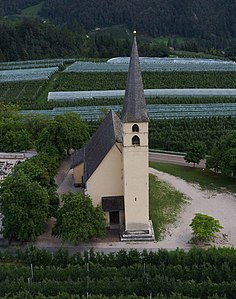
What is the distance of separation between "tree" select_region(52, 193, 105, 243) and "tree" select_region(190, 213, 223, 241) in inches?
277

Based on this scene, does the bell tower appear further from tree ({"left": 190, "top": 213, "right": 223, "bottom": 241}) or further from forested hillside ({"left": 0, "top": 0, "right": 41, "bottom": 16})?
forested hillside ({"left": 0, "top": 0, "right": 41, "bottom": 16})

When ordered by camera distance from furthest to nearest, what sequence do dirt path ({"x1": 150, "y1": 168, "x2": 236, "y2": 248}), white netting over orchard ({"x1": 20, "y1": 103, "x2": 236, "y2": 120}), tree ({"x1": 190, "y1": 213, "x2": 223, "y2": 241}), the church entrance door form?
white netting over orchard ({"x1": 20, "y1": 103, "x2": 236, "y2": 120}), the church entrance door, dirt path ({"x1": 150, "y1": 168, "x2": 236, "y2": 248}), tree ({"x1": 190, "y1": 213, "x2": 223, "y2": 241})

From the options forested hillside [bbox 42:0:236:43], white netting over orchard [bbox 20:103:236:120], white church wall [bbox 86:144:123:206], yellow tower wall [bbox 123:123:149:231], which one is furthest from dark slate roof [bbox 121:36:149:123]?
forested hillside [bbox 42:0:236:43]

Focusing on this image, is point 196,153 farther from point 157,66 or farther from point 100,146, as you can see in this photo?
point 157,66

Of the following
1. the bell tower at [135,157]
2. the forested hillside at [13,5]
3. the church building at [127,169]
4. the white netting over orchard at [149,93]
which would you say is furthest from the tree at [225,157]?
the forested hillside at [13,5]

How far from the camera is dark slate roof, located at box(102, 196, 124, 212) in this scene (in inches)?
1526

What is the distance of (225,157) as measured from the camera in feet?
150

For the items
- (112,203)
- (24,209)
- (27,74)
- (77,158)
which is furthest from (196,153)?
(27,74)

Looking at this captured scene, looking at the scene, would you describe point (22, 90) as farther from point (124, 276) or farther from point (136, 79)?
point (124, 276)

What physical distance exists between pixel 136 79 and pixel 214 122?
28.7m

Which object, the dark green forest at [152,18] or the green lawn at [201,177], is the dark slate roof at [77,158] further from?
the dark green forest at [152,18]

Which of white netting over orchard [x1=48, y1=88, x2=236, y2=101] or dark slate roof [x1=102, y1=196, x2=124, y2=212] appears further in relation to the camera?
white netting over orchard [x1=48, y1=88, x2=236, y2=101]

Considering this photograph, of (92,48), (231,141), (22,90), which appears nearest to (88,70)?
(22,90)

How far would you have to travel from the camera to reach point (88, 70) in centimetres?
9362
